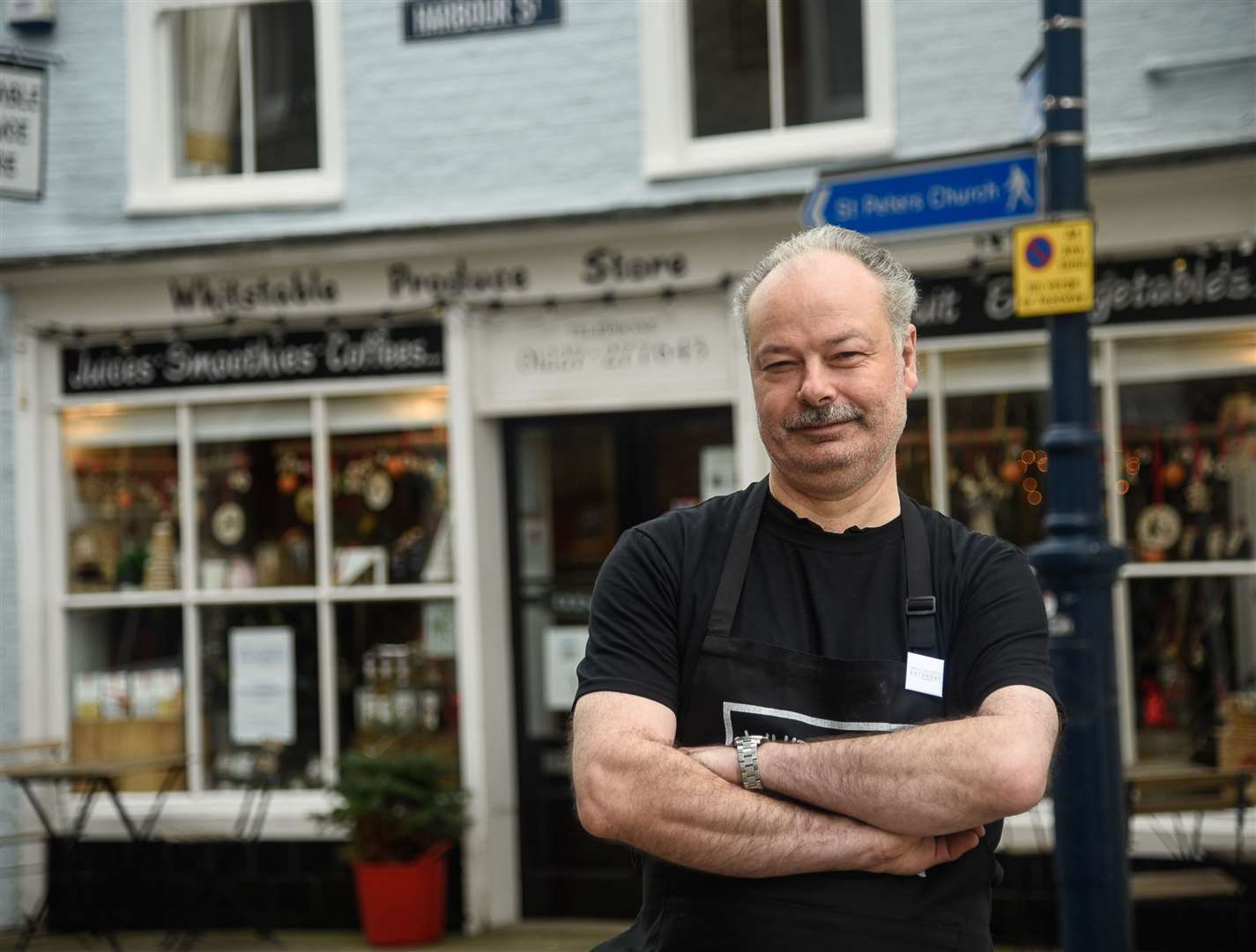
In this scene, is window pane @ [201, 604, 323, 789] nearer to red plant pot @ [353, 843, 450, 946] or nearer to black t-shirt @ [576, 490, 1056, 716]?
red plant pot @ [353, 843, 450, 946]

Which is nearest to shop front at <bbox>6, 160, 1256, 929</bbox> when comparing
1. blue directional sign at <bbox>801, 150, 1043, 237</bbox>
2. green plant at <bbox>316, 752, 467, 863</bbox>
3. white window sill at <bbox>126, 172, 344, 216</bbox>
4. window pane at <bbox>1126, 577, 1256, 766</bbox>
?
green plant at <bbox>316, 752, 467, 863</bbox>

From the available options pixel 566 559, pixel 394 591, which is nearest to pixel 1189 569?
pixel 566 559

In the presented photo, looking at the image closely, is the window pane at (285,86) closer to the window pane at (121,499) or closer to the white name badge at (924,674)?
the window pane at (121,499)

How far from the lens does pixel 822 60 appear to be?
7910 mm

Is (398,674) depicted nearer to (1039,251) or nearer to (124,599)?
(124,599)

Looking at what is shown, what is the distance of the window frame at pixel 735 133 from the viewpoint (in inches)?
301

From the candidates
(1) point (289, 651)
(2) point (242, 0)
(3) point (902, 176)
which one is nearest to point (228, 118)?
(2) point (242, 0)

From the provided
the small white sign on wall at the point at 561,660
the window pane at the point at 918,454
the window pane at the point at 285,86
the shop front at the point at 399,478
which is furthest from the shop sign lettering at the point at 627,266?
the small white sign on wall at the point at 561,660

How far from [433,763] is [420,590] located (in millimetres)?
979

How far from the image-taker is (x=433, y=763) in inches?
308

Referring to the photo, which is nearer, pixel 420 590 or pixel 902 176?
pixel 902 176

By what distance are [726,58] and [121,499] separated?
4157 millimetres

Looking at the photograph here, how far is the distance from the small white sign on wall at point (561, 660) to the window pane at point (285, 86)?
292 cm

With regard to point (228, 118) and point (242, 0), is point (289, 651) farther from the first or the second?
point (242, 0)
